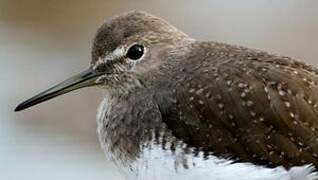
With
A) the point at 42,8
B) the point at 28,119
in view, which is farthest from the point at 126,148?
the point at 42,8

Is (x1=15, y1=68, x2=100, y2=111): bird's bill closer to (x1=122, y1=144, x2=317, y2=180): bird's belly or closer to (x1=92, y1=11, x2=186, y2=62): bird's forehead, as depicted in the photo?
(x1=92, y1=11, x2=186, y2=62): bird's forehead

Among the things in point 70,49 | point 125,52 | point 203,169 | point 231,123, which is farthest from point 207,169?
point 70,49

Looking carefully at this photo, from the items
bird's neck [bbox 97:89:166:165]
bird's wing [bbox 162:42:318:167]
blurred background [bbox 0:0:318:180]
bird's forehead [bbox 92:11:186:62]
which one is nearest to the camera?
bird's wing [bbox 162:42:318:167]

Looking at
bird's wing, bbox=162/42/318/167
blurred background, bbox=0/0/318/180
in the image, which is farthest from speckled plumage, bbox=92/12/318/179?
blurred background, bbox=0/0/318/180

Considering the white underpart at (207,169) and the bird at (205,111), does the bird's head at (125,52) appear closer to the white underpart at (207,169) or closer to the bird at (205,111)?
the bird at (205,111)

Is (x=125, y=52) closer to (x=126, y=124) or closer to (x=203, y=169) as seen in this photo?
(x=126, y=124)
